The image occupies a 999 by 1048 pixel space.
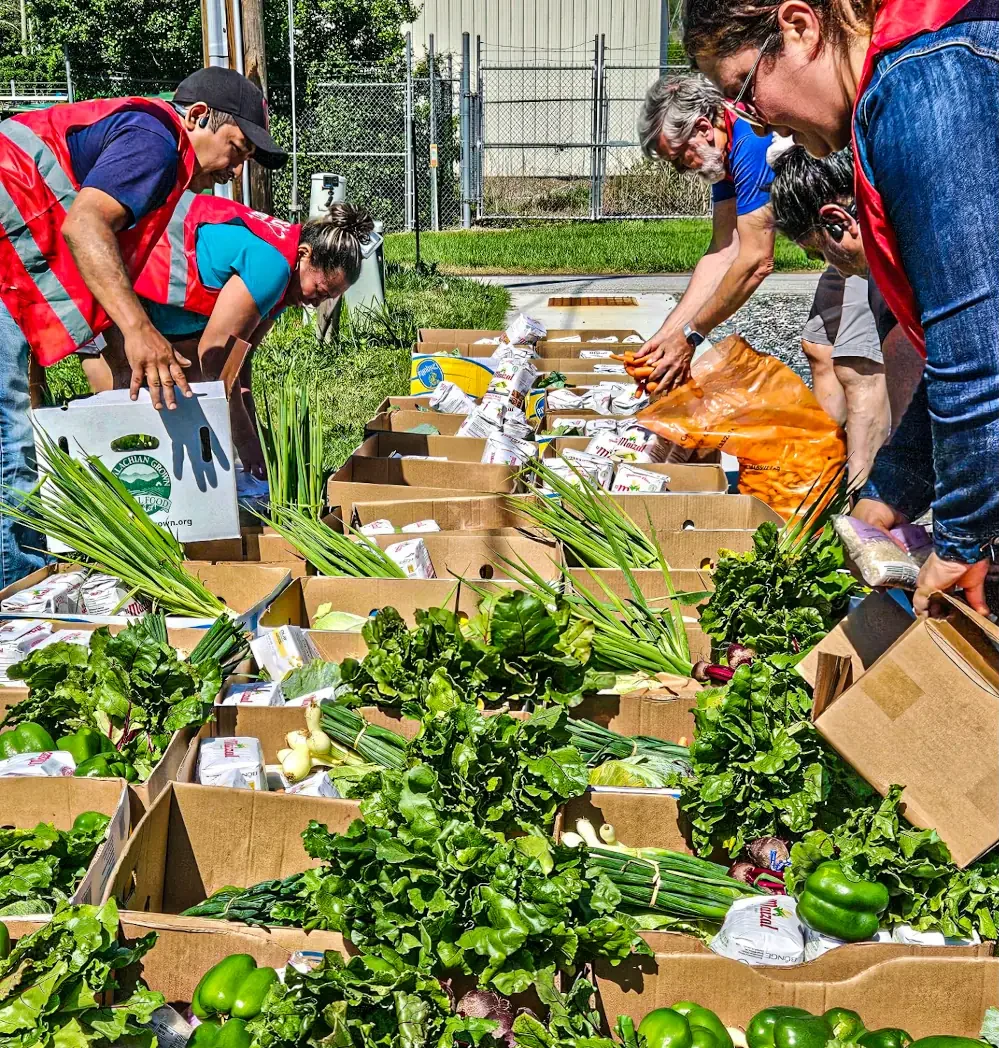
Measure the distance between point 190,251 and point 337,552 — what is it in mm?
1381

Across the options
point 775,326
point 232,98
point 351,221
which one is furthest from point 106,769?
point 775,326

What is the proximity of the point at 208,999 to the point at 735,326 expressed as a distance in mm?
8820

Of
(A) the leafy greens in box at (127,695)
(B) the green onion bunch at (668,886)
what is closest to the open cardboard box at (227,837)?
(A) the leafy greens in box at (127,695)

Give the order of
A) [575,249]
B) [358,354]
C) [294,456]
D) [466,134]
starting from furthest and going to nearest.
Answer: [466,134]
[575,249]
[358,354]
[294,456]

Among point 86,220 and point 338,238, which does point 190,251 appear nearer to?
point 338,238

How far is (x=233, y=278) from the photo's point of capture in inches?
155

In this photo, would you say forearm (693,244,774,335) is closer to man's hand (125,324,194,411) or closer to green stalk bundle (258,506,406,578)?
green stalk bundle (258,506,406,578)

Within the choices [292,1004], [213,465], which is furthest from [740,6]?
[213,465]

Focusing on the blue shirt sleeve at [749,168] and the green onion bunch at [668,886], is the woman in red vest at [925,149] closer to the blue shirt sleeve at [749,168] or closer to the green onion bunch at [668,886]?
the green onion bunch at [668,886]

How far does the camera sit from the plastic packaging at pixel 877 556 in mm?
1906

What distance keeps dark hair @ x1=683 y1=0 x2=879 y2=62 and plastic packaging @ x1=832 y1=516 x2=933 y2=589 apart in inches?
33.1

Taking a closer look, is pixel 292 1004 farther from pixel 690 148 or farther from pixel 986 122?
pixel 690 148

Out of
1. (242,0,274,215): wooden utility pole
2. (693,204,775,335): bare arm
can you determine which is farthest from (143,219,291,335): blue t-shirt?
(242,0,274,215): wooden utility pole

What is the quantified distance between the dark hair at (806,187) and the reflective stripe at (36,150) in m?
2.21
